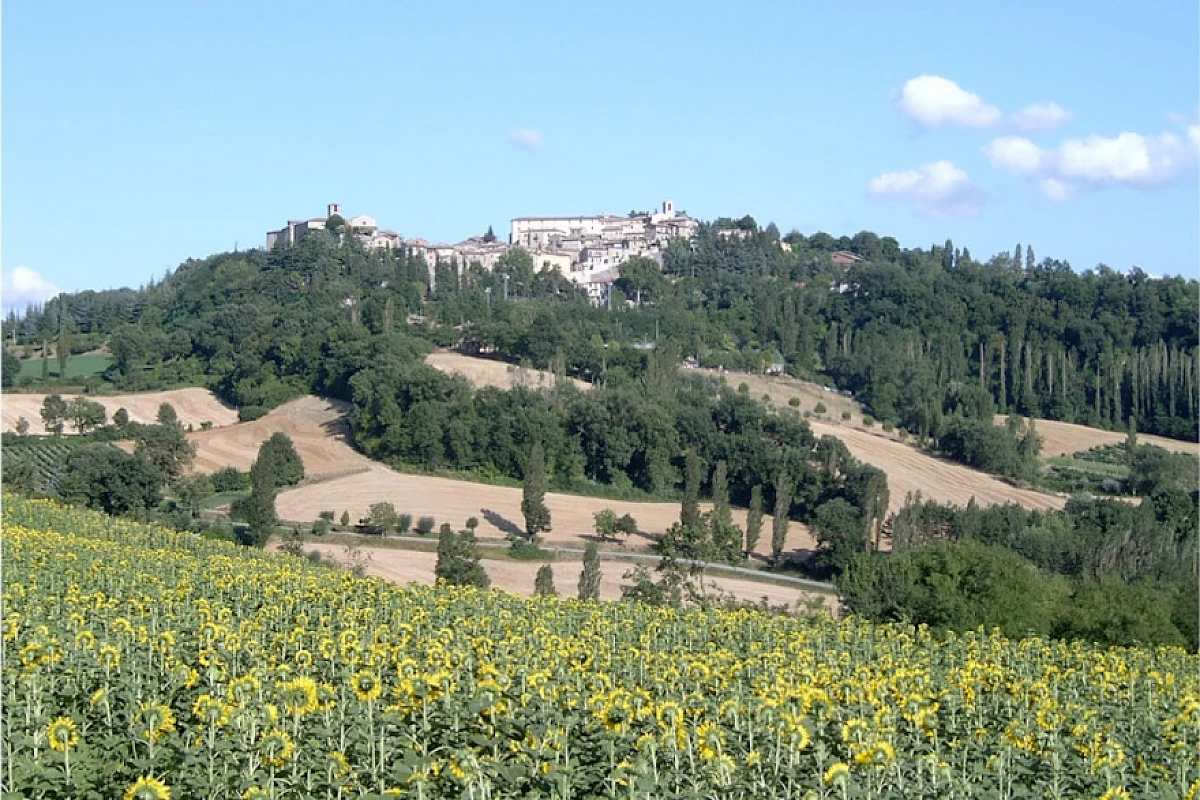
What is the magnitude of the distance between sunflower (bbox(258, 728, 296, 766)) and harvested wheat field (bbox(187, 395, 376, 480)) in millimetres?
63550

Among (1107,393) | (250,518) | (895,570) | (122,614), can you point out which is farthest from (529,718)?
(1107,393)

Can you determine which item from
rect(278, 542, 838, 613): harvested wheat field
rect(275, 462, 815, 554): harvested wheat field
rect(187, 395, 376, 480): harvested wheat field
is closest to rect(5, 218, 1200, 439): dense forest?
rect(187, 395, 376, 480): harvested wheat field

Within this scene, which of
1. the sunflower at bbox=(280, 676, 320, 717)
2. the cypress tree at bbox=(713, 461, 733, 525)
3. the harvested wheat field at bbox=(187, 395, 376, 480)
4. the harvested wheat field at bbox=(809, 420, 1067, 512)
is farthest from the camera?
the harvested wheat field at bbox=(187, 395, 376, 480)

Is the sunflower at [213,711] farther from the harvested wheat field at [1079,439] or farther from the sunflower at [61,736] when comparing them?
the harvested wheat field at [1079,439]

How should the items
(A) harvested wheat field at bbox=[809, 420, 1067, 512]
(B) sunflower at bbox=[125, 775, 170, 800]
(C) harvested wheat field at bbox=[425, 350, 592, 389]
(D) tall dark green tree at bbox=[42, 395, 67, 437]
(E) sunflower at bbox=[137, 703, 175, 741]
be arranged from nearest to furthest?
(B) sunflower at bbox=[125, 775, 170, 800] < (E) sunflower at bbox=[137, 703, 175, 741] < (A) harvested wheat field at bbox=[809, 420, 1067, 512] < (D) tall dark green tree at bbox=[42, 395, 67, 437] < (C) harvested wheat field at bbox=[425, 350, 592, 389]

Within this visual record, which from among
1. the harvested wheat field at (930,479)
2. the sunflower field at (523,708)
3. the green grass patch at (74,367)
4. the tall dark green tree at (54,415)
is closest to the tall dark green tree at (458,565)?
the sunflower field at (523,708)

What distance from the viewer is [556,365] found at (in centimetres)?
9200

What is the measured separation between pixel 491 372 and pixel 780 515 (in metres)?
33.8

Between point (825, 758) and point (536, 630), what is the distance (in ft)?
24.6

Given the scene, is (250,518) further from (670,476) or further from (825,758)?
(825,758)

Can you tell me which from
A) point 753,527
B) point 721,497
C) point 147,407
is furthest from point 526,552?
point 147,407

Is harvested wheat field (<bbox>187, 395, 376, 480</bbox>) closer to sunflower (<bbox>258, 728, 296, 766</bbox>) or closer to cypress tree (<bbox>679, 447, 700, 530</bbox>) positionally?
cypress tree (<bbox>679, 447, 700, 530</bbox>)

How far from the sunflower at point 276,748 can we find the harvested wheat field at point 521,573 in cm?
3731

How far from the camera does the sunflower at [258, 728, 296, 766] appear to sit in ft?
33.2
